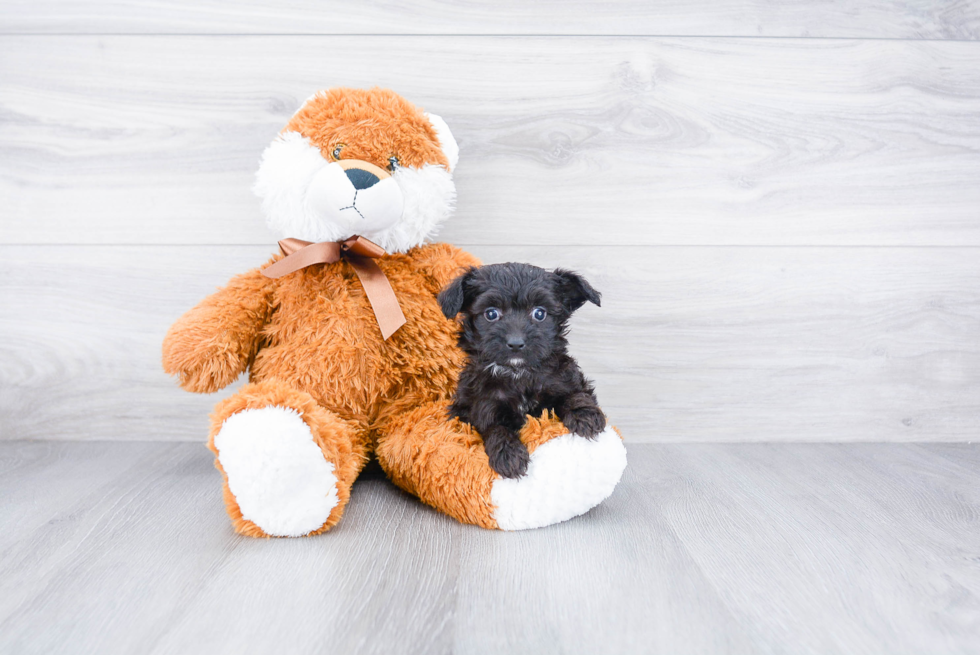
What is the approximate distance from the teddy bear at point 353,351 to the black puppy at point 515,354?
0.03m

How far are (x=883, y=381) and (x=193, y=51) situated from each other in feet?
4.86

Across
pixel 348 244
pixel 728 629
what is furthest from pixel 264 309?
pixel 728 629

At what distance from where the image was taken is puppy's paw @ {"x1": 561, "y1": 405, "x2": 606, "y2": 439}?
33.7 inches

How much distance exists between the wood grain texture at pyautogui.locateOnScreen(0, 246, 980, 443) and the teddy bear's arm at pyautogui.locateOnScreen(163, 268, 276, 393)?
24cm

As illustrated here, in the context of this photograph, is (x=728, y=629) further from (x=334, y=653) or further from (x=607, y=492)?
(x=334, y=653)

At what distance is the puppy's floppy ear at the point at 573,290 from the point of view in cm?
87

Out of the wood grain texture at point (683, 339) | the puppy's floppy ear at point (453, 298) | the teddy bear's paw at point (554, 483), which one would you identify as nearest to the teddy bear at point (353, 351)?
the teddy bear's paw at point (554, 483)

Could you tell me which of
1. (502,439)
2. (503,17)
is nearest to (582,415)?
(502,439)

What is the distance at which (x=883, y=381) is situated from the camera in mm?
1304

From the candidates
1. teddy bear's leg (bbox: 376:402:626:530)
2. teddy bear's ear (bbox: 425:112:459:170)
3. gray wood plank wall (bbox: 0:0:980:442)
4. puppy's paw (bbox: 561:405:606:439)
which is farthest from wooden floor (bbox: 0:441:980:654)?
teddy bear's ear (bbox: 425:112:459:170)

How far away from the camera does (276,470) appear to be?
802 mm

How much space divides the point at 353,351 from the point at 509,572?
1.34ft

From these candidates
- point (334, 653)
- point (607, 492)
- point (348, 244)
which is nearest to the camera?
point (334, 653)

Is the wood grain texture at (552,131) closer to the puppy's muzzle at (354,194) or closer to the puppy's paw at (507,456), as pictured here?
the puppy's muzzle at (354,194)
